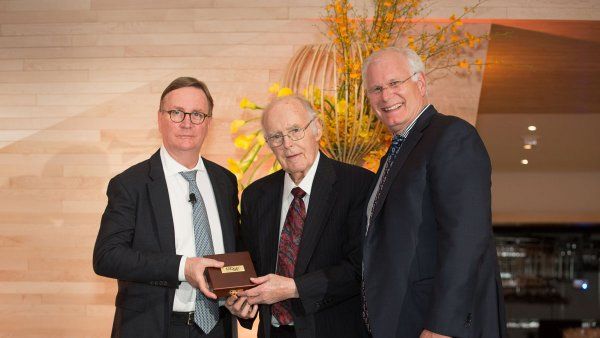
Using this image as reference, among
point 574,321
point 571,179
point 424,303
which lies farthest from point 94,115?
point 574,321

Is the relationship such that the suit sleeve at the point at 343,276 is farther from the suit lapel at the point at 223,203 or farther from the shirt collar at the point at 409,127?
the suit lapel at the point at 223,203

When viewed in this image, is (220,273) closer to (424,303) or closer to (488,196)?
(424,303)

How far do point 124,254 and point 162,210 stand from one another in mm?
215

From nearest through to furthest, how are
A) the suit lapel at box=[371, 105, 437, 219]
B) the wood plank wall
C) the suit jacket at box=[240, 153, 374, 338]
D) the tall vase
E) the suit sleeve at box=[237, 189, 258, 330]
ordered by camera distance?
the suit lapel at box=[371, 105, 437, 219] → the suit jacket at box=[240, 153, 374, 338] → the suit sleeve at box=[237, 189, 258, 330] → the tall vase → the wood plank wall

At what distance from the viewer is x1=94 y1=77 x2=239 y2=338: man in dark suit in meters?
2.59

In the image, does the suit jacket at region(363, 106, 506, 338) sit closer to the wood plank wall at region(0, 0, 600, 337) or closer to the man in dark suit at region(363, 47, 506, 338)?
the man in dark suit at region(363, 47, 506, 338)

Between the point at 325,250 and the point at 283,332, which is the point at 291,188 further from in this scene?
the point at 283,332

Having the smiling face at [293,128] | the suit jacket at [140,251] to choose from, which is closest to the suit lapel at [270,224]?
the smiling face at [293,128]

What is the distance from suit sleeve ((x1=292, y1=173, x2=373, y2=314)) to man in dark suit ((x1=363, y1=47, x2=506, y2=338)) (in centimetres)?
15

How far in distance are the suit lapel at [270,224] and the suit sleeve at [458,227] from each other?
0.76m

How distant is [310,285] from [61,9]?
3163 millimetres

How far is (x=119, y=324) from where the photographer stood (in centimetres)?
266

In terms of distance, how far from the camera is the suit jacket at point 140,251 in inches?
102

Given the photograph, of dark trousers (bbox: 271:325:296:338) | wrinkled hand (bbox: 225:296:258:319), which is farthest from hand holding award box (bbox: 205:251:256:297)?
dark trousers (bbox: 271:325:296:338)
